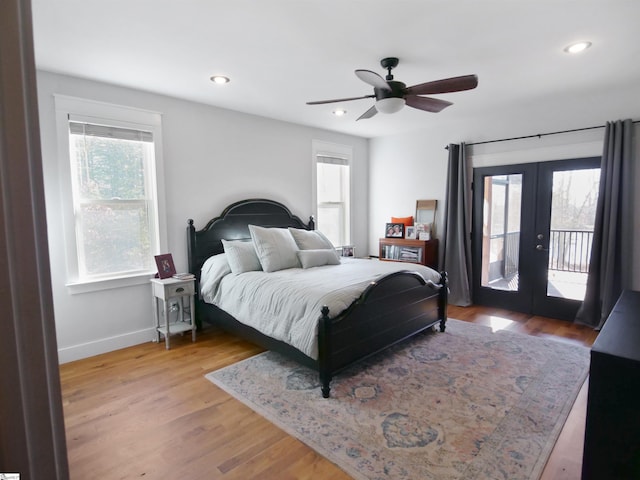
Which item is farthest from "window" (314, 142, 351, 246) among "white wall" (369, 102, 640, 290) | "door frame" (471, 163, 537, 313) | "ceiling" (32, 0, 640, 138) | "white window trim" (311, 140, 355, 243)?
"door frame" (471, 163, 537, 313)

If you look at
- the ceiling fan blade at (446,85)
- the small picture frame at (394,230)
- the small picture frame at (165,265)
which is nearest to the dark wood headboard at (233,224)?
the small picture frame at (165,265)

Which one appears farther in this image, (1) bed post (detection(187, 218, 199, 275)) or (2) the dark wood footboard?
(1) bed post (detection(187, 218, 199, 275))

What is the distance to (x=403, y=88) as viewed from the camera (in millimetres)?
2672

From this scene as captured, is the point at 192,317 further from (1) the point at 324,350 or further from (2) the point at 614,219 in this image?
(2) the point at 614,219

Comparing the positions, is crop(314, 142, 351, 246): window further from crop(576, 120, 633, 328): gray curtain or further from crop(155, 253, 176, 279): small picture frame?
crop(576, 120, 633, 328): gray curtain

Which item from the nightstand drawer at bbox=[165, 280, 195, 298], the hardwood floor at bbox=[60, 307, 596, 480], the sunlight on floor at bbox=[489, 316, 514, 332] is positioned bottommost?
the hardwood floor at bbox=[60, 307, 596, 480]

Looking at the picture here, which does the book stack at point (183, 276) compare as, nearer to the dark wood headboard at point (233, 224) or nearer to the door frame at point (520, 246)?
the dark wood headboard at point (233, 224)

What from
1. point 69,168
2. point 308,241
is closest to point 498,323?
point 308,241

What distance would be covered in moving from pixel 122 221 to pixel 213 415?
2.16 metres

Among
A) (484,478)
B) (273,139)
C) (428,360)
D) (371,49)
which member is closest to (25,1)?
(484,478)

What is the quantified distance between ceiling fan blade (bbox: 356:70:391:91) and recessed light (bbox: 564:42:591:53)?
141 cm

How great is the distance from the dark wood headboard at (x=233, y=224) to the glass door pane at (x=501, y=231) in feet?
8.63

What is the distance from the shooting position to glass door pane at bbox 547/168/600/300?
3.97m

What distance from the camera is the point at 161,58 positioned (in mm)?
2758
